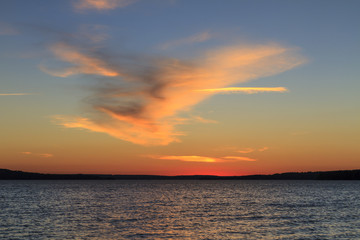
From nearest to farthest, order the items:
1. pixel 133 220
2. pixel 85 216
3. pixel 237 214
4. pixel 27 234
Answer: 1. pixel 27 234
2. pixel 133 220
3. pixel 85 216
4. pixel 237 214

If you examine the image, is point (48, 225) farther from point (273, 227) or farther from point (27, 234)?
point (273, 227)

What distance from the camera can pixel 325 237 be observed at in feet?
142

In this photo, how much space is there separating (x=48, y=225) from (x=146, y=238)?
57.0 feet

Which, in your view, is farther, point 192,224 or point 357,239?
point 192,224

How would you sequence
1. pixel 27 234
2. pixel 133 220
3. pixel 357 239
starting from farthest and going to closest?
pixel 133 220, pixel 27 234, pixel 357 239

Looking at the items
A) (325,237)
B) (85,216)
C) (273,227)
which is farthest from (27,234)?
(325,237)

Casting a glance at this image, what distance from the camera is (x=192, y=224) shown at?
53.5 metres

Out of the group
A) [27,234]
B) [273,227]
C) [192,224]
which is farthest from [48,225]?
[273,227]

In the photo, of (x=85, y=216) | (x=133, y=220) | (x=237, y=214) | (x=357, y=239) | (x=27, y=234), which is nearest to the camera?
(x=357, y=239)

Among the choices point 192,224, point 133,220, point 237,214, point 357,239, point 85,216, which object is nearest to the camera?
point 357,239

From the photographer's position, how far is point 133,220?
189 ft

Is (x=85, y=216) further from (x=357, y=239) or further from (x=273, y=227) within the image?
(x=357, y=239)

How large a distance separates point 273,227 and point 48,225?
31.3m

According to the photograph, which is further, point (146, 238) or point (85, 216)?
point (85, 216)
